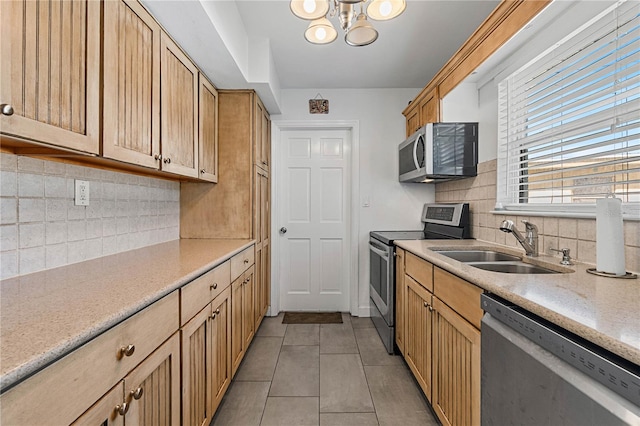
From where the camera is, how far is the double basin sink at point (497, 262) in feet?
4.93

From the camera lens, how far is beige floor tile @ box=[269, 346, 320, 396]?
6.21 ft

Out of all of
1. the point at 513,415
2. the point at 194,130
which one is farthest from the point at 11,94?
the point at 513,415

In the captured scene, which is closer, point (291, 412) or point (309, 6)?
point (309, 6)

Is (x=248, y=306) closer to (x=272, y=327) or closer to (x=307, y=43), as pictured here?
(x=272, y=327)

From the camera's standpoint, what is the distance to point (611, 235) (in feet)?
3.55

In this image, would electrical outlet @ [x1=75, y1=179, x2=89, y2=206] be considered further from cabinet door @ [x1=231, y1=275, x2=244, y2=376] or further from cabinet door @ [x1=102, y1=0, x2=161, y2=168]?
cabinet door @ [x1=231, y1=275, x2=244, y2=376]

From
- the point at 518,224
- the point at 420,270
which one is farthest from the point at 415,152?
the point at 420,270

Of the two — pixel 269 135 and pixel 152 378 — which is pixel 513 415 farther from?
pixel 269 135

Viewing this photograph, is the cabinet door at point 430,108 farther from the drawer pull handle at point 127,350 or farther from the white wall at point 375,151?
the drawer pull handle at point 127,350

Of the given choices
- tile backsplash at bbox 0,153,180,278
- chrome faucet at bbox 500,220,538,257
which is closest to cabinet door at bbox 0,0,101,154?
tile backsplash at bbox 0,153,180,278

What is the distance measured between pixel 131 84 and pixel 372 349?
7.98 feet

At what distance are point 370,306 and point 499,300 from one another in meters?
2.25

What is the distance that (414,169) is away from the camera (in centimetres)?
262

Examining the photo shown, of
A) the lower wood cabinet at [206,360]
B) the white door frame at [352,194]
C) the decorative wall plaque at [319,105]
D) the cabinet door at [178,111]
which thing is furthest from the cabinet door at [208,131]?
the decorative wall plaque at [319,105]
